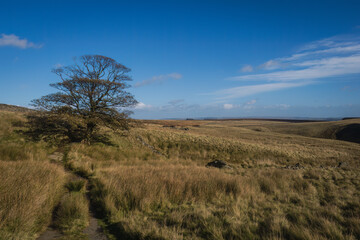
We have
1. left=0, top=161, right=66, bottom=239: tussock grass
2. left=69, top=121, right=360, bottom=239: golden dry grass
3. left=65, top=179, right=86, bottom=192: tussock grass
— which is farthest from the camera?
left=65, top=179, right=86, bottom=192: tussock grass

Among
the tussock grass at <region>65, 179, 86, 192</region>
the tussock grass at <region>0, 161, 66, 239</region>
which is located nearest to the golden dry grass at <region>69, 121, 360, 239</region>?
the tussock grass at <region>65, 179, 86, 192</region>

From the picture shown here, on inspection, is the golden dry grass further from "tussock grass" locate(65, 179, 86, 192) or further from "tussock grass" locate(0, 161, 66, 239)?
"tussock grass" locate(0, 161, 66, 239)

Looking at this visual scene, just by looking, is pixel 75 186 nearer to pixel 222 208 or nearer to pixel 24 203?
pixel 24 203

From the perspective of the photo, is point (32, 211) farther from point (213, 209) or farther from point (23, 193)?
point (213, 209)

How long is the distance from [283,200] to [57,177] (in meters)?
Result: 8.82

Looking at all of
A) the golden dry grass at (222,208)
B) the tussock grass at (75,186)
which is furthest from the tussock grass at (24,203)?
the golden dry grass at (222,208)

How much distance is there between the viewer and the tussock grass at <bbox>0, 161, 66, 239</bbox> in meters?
3.83

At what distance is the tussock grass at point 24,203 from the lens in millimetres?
3834

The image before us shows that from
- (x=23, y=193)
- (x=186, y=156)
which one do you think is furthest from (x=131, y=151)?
(x=23, y=193)

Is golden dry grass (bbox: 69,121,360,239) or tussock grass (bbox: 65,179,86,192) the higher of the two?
tussock grass (bbox: 65,179,86,192)

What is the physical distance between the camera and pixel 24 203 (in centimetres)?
440

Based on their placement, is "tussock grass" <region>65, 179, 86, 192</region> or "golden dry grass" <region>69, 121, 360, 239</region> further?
"tussock grass" <region>65, 179, 86, 192</region>

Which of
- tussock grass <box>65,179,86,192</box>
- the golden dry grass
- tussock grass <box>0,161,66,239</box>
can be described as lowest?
the golden dry grass

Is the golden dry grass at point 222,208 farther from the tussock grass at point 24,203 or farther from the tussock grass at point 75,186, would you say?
the tussock grass at point 24,203
